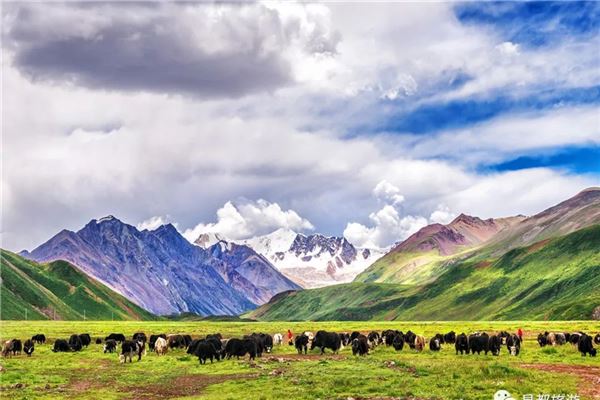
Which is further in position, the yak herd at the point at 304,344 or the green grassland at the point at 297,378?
the yak herd at the point at 304,344

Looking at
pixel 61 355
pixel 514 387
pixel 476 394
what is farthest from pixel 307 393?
pixel 61 355

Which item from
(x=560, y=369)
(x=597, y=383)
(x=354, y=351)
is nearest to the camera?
(x=597, y=383)

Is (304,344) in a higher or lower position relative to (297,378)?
higher

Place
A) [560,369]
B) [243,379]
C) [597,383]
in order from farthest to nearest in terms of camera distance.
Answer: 1. [560,369]
2. [243,379]
3. [597,383]

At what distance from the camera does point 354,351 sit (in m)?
61.8

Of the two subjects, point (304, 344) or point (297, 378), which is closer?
point (297, 378)

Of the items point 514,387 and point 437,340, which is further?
point 437,340

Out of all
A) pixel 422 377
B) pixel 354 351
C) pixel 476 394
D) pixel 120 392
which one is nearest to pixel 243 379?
pixel 120 392

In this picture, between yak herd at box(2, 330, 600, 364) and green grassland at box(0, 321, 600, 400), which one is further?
yak herd at box(2, 330, 600, 364)

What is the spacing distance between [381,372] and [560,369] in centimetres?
1449

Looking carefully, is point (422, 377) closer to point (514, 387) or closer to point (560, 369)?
point (514, 387)

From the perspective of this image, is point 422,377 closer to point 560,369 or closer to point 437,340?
point 560,369

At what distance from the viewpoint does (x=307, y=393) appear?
113 feet

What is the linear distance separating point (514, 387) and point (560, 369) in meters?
14.4
